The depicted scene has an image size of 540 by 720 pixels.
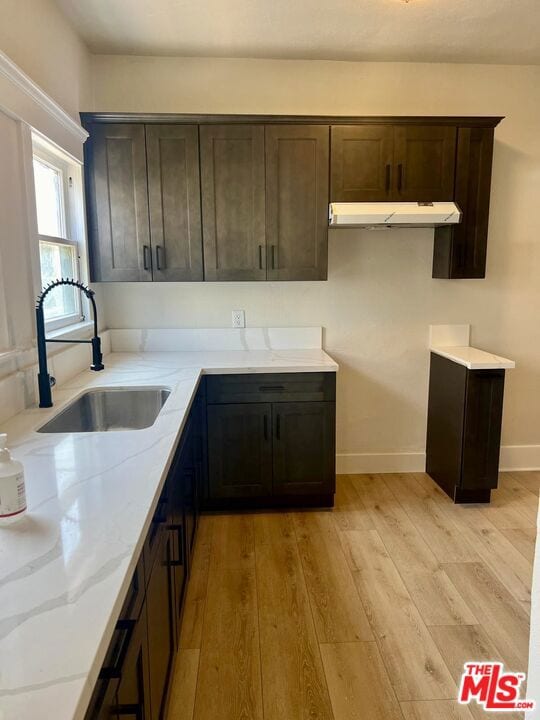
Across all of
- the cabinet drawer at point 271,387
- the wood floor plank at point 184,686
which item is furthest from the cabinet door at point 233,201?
the wood floor plank at point 184,686

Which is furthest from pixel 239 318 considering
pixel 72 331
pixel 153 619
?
pixel 153 619

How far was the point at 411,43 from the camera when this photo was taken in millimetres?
2881

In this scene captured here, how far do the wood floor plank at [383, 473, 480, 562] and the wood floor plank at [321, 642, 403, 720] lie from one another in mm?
810

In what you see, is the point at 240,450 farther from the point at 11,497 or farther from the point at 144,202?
the point at 11,497

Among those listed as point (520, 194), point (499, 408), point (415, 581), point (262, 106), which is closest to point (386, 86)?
point (262, 106)

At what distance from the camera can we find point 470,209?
2996mm

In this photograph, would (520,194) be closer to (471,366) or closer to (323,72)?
(471,366)

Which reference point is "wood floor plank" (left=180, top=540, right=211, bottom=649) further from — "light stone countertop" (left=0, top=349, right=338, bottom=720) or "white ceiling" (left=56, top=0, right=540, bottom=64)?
"white ceiling" (left=56, top=0, right=540, bottom=64)

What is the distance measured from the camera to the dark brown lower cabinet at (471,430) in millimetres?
2934

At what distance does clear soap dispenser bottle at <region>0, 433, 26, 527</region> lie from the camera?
3.49ft

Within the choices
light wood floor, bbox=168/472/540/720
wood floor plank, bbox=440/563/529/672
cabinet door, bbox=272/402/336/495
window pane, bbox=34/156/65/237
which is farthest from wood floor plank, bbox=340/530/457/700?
window pane, bbox=34/156/65/237

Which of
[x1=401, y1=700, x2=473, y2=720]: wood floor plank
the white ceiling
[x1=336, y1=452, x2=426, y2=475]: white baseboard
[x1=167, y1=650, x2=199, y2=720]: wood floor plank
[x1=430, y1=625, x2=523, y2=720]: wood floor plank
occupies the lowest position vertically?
[x1=167, y1=650, x2=199, y2=720]: wood floor plank

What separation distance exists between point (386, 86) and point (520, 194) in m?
1.14

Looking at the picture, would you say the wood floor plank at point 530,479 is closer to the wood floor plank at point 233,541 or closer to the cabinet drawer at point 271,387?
the cabinet drawer at point 271,387
